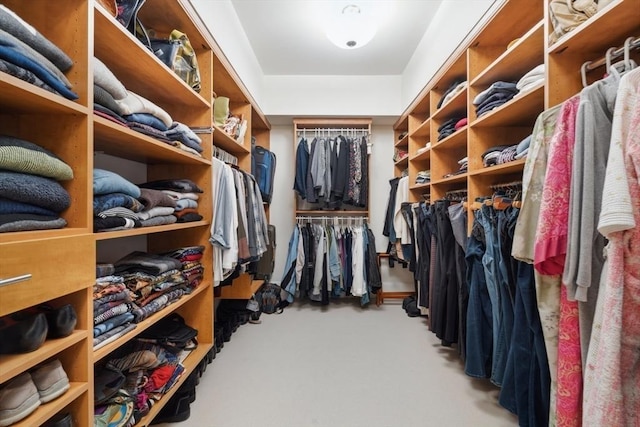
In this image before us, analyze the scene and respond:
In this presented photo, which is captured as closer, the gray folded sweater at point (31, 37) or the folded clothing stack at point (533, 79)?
the gray folded sweater at point (31, 37)

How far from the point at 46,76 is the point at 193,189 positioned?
0.81m

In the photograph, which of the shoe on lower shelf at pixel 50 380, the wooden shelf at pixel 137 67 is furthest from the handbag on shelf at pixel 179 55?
the shoe on lower shelf at pixel 50 380

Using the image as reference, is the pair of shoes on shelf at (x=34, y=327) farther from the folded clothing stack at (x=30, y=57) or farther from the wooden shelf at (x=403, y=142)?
the wooden shelf at (x=403, y=142)

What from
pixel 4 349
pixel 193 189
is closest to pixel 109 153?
pixel 193 189

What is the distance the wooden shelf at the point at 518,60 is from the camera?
115 cm

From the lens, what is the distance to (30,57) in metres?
0.63

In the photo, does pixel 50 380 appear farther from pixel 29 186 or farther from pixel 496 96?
pixel 496 96

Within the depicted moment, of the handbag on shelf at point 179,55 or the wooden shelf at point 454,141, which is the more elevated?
the handbag on shelf at point 179,55

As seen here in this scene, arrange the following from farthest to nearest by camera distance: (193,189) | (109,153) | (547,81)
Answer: (193,189)
(109,153)
(547,81)

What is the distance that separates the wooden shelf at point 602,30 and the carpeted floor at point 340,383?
1.68 m

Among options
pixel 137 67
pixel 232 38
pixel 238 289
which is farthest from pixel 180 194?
pixel 232 38

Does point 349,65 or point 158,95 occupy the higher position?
point 349,65

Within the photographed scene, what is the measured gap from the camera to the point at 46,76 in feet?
2.19

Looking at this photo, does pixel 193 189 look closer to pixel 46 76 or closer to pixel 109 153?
pixel 109 153
